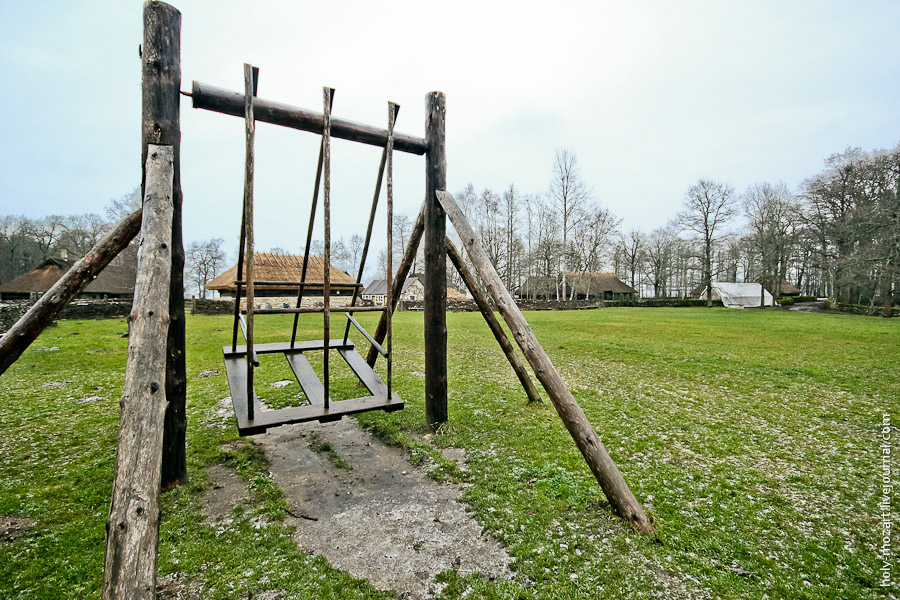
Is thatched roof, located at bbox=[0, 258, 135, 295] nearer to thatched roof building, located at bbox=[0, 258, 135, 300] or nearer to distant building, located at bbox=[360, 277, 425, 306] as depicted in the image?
thatched roof building, located at bbox=[0, 258, 135, 300]

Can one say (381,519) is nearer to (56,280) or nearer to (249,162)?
(249,162)

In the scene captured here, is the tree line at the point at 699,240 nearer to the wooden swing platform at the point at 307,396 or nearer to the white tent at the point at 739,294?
the white tent at the point at 739,294

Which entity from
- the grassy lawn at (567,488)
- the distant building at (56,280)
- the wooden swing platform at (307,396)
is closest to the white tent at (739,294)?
the grassy lawn at (567,488)

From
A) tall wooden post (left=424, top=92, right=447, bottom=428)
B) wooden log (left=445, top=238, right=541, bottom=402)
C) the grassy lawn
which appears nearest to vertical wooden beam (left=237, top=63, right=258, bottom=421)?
the grassy lawn

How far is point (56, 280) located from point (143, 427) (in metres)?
38.9

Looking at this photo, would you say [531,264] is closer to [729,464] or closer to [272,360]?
[272,360]

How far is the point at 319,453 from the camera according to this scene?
155 inches

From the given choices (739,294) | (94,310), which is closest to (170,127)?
(94,310)

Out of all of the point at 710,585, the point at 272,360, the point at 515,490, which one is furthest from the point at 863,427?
the point at 272,360

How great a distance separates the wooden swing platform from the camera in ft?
10.1

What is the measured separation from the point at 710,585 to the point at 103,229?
49631 mm

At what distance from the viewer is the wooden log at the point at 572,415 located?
258cm

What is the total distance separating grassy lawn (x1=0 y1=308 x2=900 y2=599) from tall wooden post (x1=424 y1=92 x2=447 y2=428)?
484 mm

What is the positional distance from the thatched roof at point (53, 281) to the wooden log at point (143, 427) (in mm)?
34339
